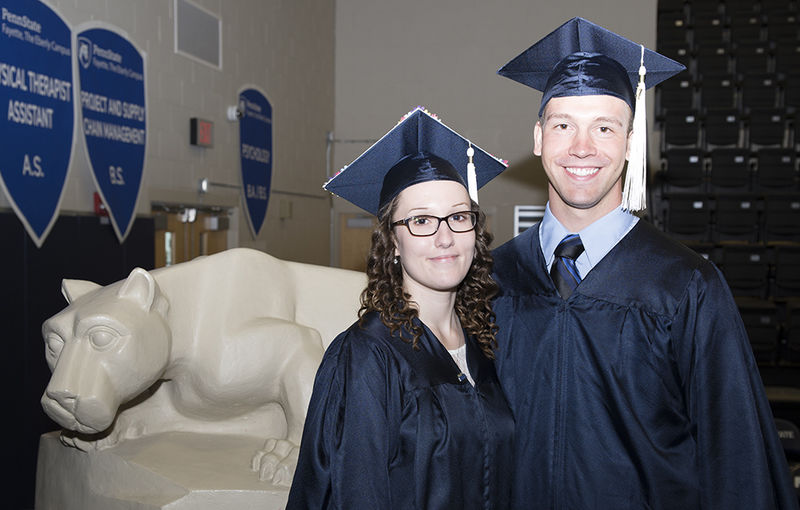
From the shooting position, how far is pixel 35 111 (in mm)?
3791

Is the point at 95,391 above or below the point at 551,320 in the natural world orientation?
below

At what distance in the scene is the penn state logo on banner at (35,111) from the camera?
363cm

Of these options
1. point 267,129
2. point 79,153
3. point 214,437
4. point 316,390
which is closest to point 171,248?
point 79,153

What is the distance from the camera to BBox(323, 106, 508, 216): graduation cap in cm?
161

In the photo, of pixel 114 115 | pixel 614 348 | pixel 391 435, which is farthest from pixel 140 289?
pixel 114 115

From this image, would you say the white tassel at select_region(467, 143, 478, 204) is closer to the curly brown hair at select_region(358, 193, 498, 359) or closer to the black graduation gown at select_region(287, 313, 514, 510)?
the curly brown hair at select_region(358, 193, 498, 359)

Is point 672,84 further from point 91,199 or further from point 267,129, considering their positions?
point 91,199

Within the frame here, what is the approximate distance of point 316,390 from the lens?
4.84 ft

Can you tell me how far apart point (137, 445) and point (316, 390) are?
3.76ft

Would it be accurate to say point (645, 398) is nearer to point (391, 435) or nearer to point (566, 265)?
point (566, 265)

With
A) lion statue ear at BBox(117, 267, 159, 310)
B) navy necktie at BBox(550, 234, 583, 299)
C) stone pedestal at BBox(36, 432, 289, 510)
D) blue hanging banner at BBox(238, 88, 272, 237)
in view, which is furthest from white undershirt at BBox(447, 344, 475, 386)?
blue hanging banner at BBox(238, 88, 272, 237)

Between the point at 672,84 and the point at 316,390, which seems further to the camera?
the point at 672,84

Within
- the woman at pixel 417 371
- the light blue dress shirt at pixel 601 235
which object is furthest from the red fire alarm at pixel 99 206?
the light blue dress shirt at pixel 601 235

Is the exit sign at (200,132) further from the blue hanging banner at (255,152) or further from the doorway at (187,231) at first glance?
the blue hanging banner at (255,152)
